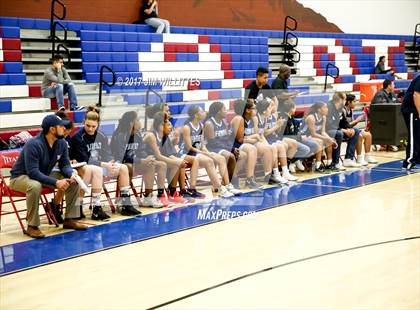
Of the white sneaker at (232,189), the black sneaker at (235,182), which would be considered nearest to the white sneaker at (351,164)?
the black sneaker at (235,182)

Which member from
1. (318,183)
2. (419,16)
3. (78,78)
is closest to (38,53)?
(78,78)

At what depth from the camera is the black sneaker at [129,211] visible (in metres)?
6.88

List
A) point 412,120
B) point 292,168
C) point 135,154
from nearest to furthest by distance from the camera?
1. point 135,154
2. point 412,120
3. point 292,168

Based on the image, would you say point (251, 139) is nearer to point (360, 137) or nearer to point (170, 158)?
point (170, 158)

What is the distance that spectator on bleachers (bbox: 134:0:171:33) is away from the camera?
13.3 metres

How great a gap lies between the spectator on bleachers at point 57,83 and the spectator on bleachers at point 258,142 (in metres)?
3.34

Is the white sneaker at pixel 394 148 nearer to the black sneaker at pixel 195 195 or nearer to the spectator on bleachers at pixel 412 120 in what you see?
the spectator on bleachers at pixel 412 120

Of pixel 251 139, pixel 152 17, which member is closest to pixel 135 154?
pixel 251 139

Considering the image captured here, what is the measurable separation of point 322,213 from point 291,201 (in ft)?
2.38

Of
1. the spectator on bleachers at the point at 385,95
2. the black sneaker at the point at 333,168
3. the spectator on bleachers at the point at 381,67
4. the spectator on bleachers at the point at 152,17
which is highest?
the spectator on bleachers at the point at 152,17

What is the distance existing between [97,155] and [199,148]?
1.56 meters

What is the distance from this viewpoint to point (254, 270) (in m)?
4.76

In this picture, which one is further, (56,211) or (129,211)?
(129,211)

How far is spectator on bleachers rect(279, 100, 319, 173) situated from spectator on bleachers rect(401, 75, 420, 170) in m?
1.53
